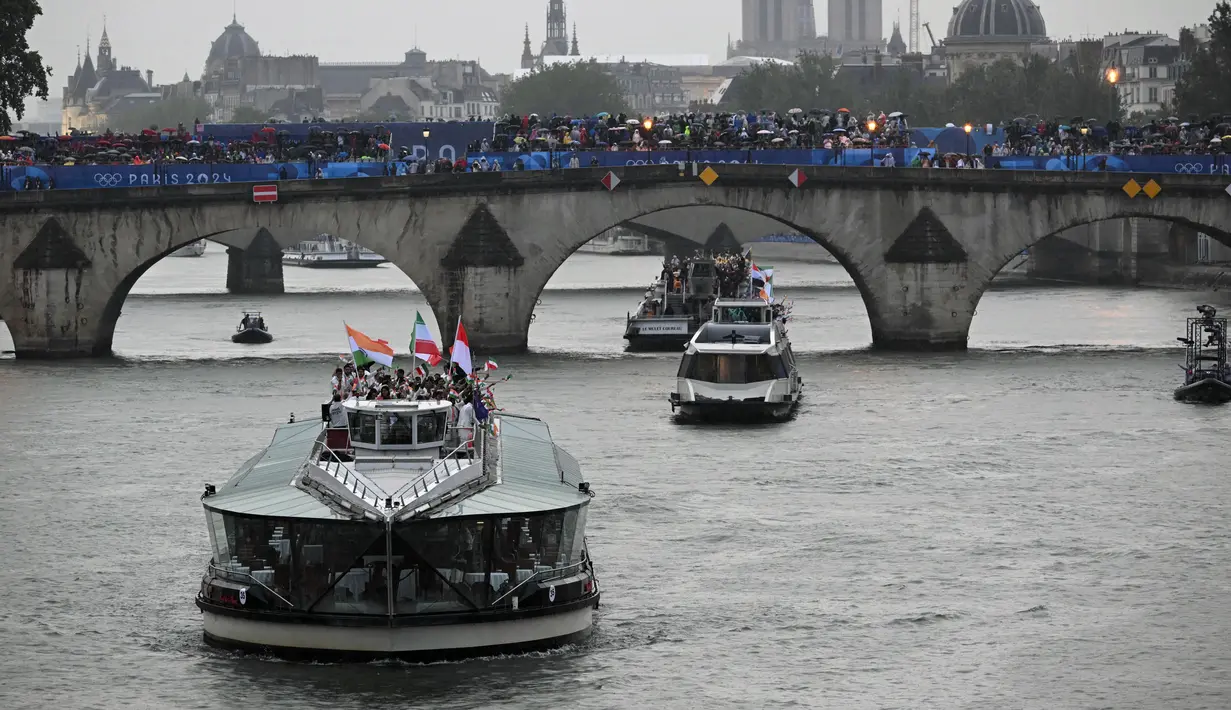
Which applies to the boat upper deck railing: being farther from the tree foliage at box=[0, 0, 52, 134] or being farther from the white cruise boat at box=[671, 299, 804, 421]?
the tree foliage at box=[0, 0, 52, 134]

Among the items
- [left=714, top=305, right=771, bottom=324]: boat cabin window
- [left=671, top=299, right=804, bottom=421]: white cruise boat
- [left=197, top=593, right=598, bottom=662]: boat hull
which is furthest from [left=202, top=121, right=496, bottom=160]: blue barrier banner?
[left=197, top=593, right=598, bottom=662]: boat hull

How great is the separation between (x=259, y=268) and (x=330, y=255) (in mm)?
35955

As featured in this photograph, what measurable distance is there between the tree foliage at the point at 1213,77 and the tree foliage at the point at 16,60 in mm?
76522

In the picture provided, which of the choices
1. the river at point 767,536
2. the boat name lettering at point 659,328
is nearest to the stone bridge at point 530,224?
the river at point 767,536

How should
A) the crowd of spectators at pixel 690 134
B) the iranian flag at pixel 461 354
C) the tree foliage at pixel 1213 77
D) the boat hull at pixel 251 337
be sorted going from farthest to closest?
the tree foliage at pixel 1213 77, the boat hull at pixel 251 337, the crowd of spectators at pixel 690 134, the iranian flag at pixel 461 354

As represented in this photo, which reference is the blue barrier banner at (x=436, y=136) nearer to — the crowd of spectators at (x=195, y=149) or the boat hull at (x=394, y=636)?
the crowd of spectators at (x=195, y=149)

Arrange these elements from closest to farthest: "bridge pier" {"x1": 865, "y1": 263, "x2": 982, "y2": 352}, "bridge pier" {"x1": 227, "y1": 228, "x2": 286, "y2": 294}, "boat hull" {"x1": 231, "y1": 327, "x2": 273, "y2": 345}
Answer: "bridge pier" {"x1": 865, "y1": 263, "x2": 982, "y2": 352}, "boat hull" {"x1": 231, "y1": 327, "x2": 273, "y2": 345}, "bridge pier" {"x1": 227, "y1": 228, "x2": 286, "y2": 294}

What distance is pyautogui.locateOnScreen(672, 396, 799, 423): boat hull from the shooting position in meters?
71.0

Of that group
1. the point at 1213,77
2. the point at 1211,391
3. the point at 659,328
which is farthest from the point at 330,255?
the point at 1211,391

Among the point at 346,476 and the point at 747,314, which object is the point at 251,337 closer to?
the point at 747,314

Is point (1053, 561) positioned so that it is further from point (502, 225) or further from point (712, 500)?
point (502, 225)

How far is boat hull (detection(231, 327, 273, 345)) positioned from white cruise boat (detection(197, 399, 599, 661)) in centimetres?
5768

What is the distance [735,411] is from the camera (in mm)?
71375

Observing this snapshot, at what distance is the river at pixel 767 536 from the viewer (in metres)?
40.9
